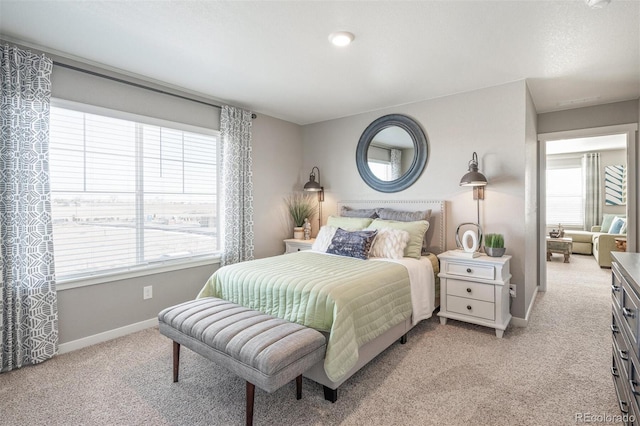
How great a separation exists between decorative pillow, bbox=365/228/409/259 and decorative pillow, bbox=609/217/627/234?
6.04 metres

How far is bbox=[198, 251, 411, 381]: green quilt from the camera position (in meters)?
2.00

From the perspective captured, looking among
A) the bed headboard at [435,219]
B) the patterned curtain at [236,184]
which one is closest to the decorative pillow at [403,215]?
the bed headboard at [435,219]

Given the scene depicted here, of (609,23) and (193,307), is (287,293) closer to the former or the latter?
(193,307)

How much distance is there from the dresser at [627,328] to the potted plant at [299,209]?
3.51 meters

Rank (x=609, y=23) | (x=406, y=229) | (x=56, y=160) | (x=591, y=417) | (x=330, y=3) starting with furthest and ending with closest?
(x=406, y=229), (x=56, y=160), (x=609, y=23), (x=330, y=3), (x=591, y=417)

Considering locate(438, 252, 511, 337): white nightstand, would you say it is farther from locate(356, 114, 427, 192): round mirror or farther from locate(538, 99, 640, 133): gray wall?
locate(538, 99, 640, 133): gray wall

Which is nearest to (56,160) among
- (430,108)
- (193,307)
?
(193,307)

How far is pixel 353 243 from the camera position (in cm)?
325

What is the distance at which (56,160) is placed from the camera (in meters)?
2.66

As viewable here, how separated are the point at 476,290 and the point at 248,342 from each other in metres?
2.27

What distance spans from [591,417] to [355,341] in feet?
4.61

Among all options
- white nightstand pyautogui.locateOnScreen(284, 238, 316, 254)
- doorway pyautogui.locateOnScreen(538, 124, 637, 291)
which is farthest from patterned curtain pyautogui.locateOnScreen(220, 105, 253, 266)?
doorway pyautogui.locateOnScreen(538, 124, 637, 291)

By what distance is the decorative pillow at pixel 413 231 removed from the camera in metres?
3.28

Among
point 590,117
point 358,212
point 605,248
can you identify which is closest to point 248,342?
point 358,212
